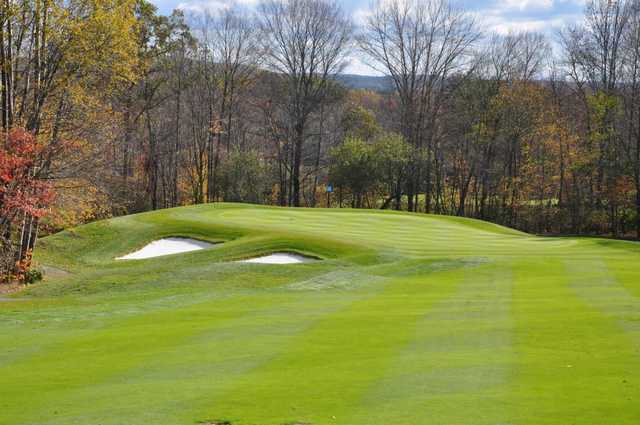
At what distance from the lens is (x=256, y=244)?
26625 millimetres

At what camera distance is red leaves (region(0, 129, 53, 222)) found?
23141 millimetres

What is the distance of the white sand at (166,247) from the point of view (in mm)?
29172

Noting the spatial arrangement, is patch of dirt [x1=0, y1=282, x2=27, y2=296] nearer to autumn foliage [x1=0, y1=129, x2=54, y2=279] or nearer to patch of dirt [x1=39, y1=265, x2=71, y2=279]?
autumn foliage [x1=0, y1=129, x2=54, y2=279]

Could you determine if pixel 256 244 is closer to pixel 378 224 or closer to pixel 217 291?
pixel 217 291

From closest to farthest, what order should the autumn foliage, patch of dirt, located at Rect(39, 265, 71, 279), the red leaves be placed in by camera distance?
the red leaves, the autumn foliage, patch of dirt, located at Rect(39, 265, 71, 279)

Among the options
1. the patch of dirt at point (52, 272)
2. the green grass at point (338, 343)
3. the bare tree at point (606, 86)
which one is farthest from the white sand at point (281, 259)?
the bare tree at point (606, 86)

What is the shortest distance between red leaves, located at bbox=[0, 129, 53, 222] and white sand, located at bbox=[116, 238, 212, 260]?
5195mm

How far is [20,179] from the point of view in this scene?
79.8 feet

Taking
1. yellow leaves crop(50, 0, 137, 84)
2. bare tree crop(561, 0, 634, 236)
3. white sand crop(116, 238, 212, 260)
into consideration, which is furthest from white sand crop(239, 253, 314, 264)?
bare tree crop(561, 0, 634, 236)

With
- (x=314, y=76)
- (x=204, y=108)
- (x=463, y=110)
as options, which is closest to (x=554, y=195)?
(x=463, y=110)

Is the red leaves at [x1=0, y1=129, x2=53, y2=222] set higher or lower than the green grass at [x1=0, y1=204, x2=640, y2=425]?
higher

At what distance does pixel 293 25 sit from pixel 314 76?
5.06 m

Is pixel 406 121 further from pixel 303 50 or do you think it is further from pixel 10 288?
pixel 10 288

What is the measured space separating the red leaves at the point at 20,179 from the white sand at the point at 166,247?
17.0 ft
